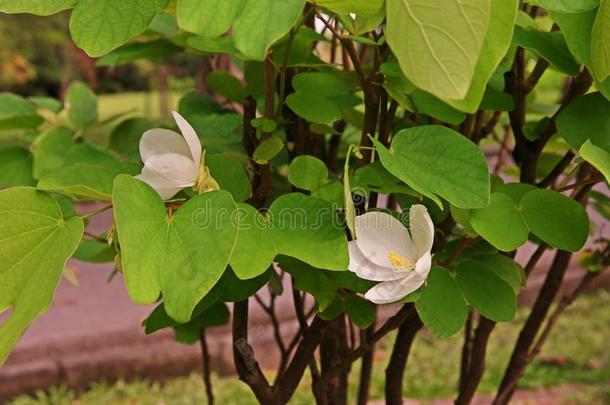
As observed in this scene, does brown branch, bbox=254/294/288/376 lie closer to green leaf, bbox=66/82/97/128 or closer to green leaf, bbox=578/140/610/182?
green leaf, bbox=66/82/97/128

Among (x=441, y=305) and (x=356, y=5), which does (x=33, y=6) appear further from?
(x=441, y=305)

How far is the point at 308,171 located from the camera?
19.0 inches

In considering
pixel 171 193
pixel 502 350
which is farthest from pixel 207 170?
pixel 502 350

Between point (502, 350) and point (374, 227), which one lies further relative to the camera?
point (502, 350)

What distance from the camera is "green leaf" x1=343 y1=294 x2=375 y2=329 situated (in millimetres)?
513

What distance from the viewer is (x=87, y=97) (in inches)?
34.0

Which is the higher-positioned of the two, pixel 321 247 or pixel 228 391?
pixel 321 247

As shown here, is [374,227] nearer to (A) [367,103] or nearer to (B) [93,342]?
(A) [367,103]

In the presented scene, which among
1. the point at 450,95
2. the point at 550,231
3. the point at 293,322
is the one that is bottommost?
the point at 293,322

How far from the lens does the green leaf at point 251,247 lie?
405 mm

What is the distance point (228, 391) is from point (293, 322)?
1.25 ft

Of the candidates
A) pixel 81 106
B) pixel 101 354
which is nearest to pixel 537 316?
pixel 81 106

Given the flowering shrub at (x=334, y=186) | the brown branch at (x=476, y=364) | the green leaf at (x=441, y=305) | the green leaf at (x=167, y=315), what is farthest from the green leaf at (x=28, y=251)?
the brown branch at (x=476, y=364)

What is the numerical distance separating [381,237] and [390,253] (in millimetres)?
12
